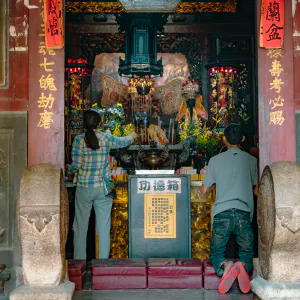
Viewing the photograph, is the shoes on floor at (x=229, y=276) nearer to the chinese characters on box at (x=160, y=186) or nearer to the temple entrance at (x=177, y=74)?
the chinese characters on box at (x=160, y=186)

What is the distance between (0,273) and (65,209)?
3.22ft

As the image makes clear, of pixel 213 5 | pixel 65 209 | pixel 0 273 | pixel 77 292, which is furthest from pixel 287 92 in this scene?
pixel 213 5

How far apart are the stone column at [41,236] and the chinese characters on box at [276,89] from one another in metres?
2.02

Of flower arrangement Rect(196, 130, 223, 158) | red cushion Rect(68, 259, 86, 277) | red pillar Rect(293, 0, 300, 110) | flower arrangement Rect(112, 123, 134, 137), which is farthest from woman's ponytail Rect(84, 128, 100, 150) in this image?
flower arrangement Rect(112, 123, 134, 137)

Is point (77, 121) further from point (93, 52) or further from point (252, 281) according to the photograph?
point (252, 281)

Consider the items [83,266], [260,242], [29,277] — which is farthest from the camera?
[83,266]

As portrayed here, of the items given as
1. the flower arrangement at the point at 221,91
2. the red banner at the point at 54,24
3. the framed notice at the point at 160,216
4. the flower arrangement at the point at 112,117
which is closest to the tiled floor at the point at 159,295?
the framed notice at the point at 160,216

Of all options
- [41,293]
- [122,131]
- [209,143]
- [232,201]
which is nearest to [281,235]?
[232,201]

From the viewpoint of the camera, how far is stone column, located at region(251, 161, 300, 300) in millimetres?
4230

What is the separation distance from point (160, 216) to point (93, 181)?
32.8 inches

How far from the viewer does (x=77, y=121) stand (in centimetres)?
1002

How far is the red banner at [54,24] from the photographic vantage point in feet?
16.0

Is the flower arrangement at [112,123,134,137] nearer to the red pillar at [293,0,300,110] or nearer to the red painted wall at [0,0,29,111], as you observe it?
the red painted wall at [0,0,29,111]

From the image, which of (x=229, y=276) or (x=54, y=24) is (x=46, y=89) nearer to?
(x=54, y=24)
